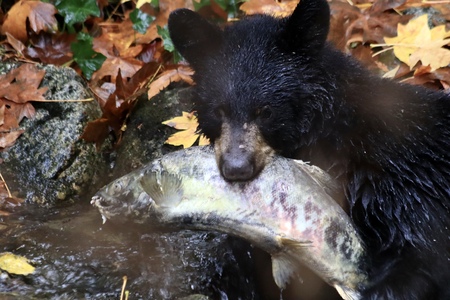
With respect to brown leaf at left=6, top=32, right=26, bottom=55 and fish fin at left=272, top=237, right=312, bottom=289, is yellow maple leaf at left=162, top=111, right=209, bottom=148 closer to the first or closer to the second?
brown leaf at left=6, top=32, right=26, bottom=55

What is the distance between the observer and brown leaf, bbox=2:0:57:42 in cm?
673

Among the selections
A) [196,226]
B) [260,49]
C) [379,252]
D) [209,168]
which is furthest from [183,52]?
[379,252]

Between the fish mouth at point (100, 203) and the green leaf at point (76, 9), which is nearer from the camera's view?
the fish mouth at point (100, 203)

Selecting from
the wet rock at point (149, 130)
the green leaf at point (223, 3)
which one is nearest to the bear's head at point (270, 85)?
the wet rock at point (149, 130)

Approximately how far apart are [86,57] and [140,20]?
0.73 metres

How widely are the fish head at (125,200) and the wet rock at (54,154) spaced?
195cm

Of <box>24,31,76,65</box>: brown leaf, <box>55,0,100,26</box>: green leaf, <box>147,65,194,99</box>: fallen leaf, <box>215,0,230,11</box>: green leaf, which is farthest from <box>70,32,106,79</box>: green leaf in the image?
<box>215,0,230,11</box>: green leaf

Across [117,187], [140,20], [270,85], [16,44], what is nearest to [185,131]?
[270,85]

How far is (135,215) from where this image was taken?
3529 millimetres

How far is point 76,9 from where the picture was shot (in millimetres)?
6914

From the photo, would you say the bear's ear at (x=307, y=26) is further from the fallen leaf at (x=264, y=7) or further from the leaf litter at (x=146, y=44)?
the fallen leaf at (x=264, y=7)

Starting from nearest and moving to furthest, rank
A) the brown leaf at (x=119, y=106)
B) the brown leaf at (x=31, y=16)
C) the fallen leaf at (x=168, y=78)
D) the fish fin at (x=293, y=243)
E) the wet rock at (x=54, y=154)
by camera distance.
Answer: the fish fin at (x=293, y=243) < the wet rock at (x=54, y=154) < the brown leaf at (x=119, y=106) < the fallen leaf at (x=168, y=78) < the brown leaf at (x=31, y=16)

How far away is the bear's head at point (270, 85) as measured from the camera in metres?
3.96

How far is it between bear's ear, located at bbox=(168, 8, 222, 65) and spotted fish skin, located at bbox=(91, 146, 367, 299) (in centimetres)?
104
